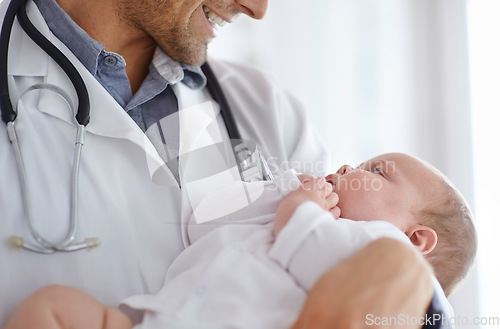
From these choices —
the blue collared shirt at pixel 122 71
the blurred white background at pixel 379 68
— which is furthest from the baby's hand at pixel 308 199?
the blurred white background at pixel 379 68

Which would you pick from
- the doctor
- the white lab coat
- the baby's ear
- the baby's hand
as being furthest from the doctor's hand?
the white lab coat

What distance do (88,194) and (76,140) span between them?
0.39 ft

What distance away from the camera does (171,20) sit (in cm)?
140

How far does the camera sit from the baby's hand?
0.98 metres

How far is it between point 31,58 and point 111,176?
339 millimetres

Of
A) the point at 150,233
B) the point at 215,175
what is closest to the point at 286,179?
the point at 215,175

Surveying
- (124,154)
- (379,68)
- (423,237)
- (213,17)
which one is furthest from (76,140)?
(379,68)

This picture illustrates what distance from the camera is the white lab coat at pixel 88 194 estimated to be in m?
1.04

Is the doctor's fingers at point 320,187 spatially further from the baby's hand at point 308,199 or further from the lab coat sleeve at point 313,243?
the lab coat sleeve at point 313,243

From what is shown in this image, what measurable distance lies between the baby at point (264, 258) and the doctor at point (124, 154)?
0.09m

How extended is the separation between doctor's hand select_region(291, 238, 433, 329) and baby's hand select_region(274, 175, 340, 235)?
0.57ft

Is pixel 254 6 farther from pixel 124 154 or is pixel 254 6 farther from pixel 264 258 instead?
pixel 264 258

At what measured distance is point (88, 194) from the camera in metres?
1.11

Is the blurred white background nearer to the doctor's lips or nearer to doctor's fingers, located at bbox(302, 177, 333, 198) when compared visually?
the doctor's lips
